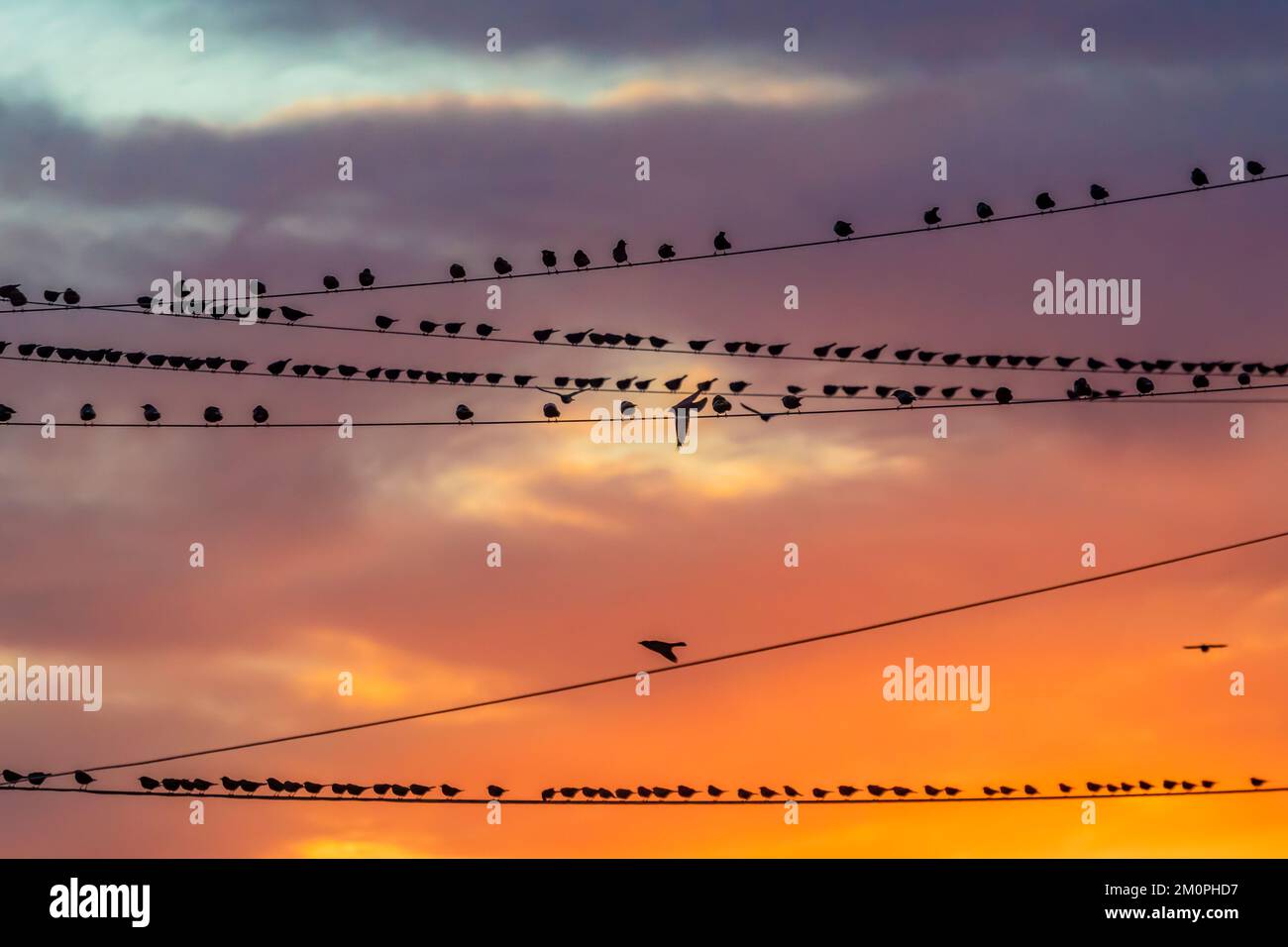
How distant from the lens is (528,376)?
52.2 m
